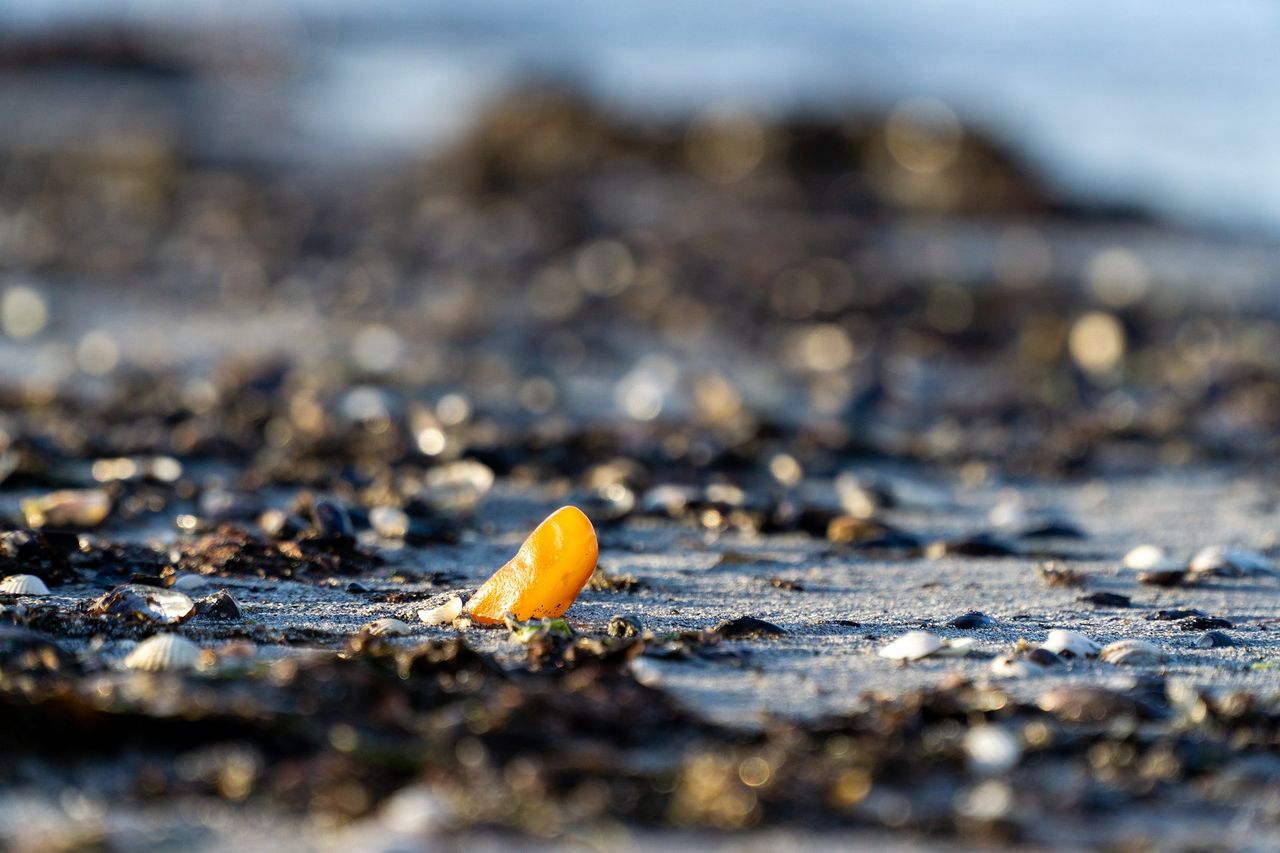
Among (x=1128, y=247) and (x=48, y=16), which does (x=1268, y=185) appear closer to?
(x=1128, y=247)

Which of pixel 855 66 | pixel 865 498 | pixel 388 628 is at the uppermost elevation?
pixel 855 66

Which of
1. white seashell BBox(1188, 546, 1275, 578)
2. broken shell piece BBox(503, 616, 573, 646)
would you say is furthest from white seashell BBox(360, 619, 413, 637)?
white seashell BBox(1188, 546, 1275, 578)

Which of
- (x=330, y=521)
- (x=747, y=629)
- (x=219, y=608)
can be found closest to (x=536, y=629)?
(x=747, y=629)

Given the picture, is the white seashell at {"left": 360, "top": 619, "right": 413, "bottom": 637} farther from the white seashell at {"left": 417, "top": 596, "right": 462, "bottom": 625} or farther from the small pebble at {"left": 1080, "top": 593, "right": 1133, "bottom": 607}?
the small pebble at {"left": 1080, "top": 593, "right": 1133, "bottom": 607}

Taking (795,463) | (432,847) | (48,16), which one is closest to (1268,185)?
(795,463)

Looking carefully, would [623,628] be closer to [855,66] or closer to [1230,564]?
[1230,564]

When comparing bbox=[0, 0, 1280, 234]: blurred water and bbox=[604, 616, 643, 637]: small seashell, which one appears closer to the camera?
bbox=[604, 616, 643, 637]: small seashell
